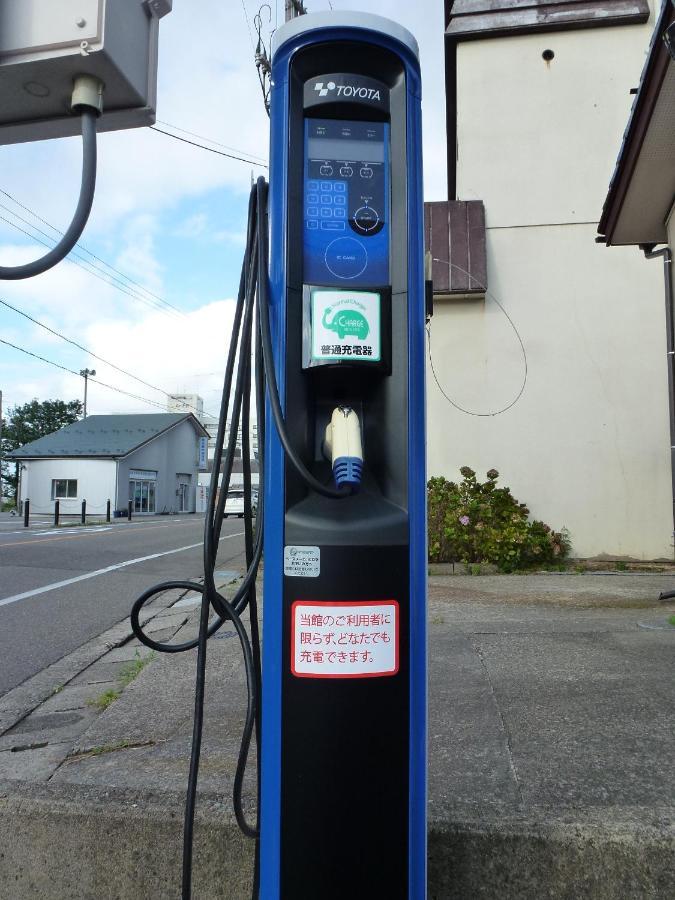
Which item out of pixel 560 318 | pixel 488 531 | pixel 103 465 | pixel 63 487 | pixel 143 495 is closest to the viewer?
pixel 488 531

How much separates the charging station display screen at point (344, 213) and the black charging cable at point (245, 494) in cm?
11

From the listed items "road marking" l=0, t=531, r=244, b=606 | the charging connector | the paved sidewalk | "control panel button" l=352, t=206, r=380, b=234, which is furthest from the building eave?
"road marking" l=0, t=531, r=244, b=606

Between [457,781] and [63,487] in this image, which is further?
[63,487]

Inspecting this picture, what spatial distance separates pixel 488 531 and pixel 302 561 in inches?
238

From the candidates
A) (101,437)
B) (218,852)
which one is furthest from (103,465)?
(218,852)

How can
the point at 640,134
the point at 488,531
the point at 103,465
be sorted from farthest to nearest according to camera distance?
1. the point at 103,465
2. the point at 488,531
3. the point at 640,134

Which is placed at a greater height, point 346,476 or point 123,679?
point 346,476

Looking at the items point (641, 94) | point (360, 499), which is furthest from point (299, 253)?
point (641, 94)

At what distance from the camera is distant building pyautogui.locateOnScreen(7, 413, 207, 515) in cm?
3325

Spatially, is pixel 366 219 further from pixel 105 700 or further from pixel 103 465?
pixel 103 465

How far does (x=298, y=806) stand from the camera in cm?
133

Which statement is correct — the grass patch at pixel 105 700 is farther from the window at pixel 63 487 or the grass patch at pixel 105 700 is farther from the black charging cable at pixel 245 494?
the window at pixel 63 487

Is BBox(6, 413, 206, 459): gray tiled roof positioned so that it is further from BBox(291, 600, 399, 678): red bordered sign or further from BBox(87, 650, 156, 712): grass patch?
BBox(291, 600, 399, 678): red bordered sign

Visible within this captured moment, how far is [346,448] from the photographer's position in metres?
1.32
